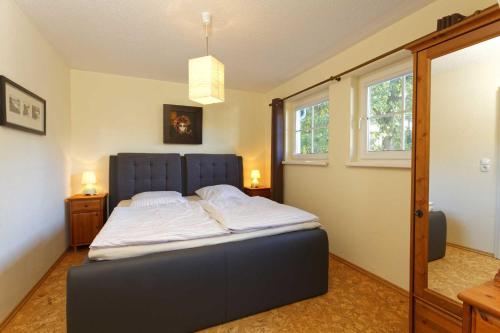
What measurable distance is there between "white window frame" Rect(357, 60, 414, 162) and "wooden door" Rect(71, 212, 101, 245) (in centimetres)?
318

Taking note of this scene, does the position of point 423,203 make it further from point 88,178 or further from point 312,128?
point 88,178

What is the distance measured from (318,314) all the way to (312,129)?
2236 mm

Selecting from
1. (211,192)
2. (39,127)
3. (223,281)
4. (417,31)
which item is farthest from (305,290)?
(39,127)

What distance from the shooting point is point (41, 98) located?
2262mm

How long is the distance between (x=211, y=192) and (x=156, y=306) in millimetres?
1792

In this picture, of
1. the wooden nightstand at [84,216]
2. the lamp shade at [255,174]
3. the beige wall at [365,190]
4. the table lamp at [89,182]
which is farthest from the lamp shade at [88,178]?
the beige wall at [365,190]

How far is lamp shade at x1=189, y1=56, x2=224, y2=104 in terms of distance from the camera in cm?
178

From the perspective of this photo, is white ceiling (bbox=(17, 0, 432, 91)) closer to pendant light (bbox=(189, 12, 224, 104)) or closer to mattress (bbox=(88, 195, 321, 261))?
pendant light (bbox=(189, 12, 224, 104))

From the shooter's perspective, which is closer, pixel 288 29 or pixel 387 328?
pixel 387 328

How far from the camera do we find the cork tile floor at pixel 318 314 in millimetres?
1645

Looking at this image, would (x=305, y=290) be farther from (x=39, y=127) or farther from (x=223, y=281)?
(x=39, y=127)

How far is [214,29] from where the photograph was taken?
85.1 inches

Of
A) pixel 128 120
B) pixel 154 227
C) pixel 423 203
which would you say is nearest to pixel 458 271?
pixel 423 203

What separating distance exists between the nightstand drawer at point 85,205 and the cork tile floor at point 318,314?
915 millimetres
